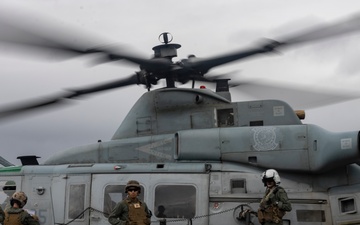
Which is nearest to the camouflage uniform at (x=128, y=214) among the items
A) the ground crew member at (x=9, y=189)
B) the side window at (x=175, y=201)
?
the side window at (x=175, y=201)

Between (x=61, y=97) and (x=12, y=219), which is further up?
(x=61, y=97)

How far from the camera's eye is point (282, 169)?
27.0 feet

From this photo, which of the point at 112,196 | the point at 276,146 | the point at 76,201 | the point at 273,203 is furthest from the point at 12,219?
the point at 276,146

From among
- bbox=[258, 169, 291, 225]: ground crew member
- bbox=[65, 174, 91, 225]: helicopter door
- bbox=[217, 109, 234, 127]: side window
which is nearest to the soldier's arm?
bbox=[258, 169, 291, 225]: ground crew member

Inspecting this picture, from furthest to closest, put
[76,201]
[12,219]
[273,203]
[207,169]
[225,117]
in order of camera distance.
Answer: [225,117]
[76,201]
[207,169]
[12,219]
[273,203]

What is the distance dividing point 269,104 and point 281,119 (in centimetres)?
34

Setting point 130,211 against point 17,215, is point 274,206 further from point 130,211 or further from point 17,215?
point 17,215

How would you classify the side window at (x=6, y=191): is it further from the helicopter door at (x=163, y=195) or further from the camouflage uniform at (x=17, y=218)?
the camouflage uniform at (x=17, y=218)

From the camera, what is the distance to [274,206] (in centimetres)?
712

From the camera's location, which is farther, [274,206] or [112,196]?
[112,196]

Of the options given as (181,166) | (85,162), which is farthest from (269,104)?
(85,162)

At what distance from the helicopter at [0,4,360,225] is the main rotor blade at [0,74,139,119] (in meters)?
0.02

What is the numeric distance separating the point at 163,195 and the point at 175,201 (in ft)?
0.74

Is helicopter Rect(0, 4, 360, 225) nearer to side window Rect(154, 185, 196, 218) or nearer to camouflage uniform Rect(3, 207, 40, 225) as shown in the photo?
side window Rect(154, 185, 196, 218)
